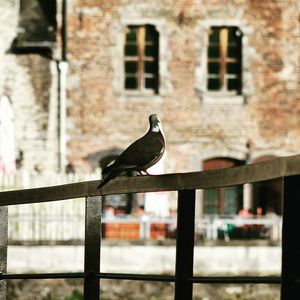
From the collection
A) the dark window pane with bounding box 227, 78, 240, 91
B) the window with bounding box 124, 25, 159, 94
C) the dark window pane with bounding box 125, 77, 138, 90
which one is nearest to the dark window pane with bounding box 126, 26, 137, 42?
the window with bounding box 124, 25, 159, 94

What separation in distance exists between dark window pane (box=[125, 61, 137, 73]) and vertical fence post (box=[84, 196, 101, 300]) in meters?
21.1

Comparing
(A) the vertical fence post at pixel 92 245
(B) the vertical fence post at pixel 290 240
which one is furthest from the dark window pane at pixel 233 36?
(B) the vertical fence post at pixel 290 240

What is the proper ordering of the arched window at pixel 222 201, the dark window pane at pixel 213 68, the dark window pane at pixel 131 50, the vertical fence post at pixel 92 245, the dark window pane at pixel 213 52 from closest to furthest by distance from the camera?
the vertical fence post at pixel 92 245 → the arched window at pixel 222 201 → the dark window pane at pixel 131 50 → the dark window pane at pixel 213 52 → the dark window pane at pixel 213 68

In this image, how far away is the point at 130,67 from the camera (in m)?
26.2

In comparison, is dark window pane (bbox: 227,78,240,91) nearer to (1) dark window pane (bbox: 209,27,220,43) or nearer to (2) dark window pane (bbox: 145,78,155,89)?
(1) dark window pane (bbox: 209,27,220,43)

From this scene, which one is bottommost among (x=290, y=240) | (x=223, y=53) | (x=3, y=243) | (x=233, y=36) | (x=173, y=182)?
(x=3, y=243)

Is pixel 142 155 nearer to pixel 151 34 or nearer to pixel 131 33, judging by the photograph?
pixel 131 33

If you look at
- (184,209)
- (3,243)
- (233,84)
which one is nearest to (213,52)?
(233,84)

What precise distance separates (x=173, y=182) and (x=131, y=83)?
21601 mm

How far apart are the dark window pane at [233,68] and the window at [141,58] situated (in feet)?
4.43

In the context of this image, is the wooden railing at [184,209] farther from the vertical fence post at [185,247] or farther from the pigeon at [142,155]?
the pigeon at [142,155]

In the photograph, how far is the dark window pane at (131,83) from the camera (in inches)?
1030

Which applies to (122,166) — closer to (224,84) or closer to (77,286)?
(77,286)

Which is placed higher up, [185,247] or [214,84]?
[214,84]
